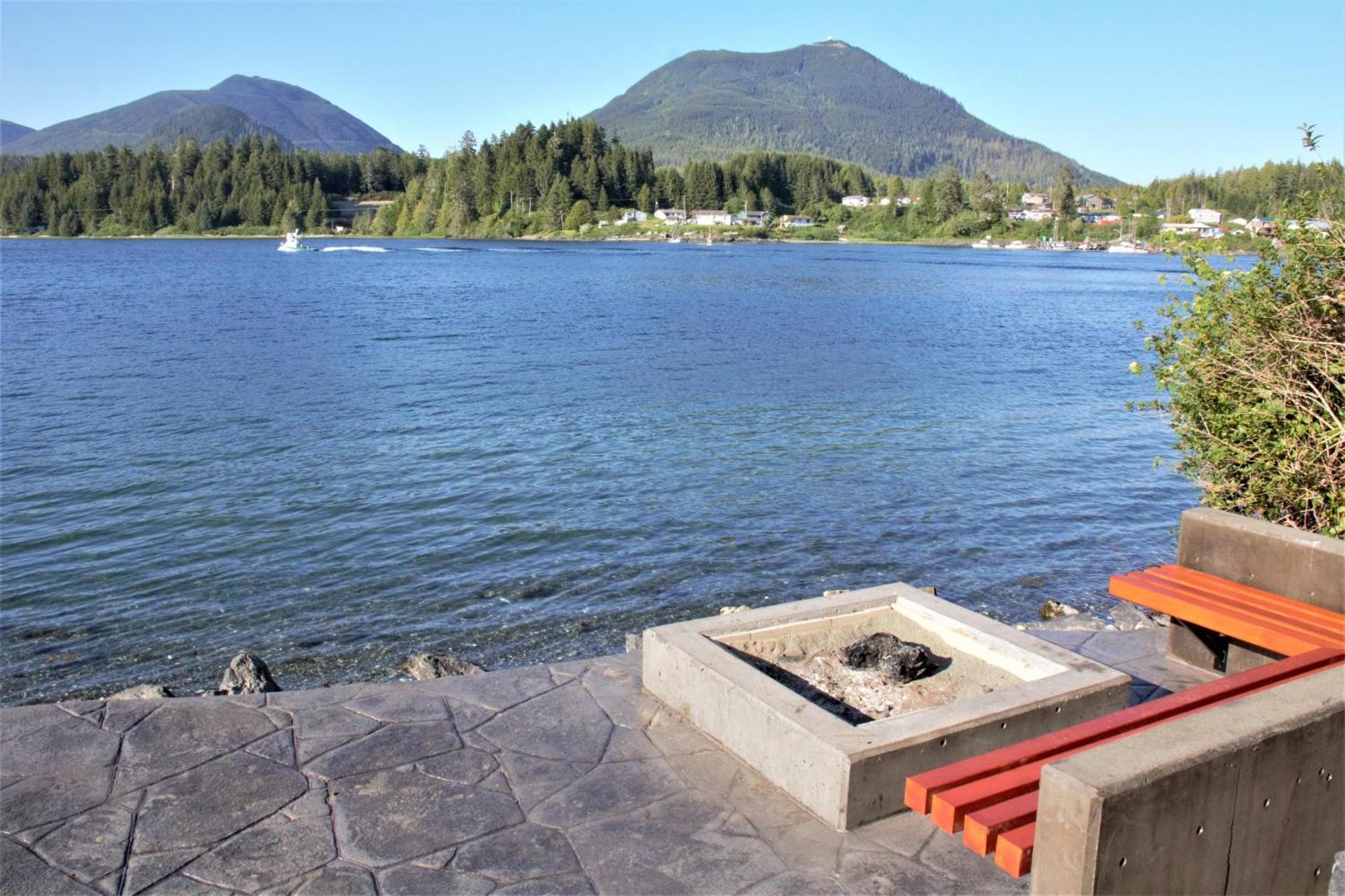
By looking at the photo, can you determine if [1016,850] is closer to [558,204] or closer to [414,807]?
[414,807]

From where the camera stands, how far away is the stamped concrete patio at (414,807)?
162 inches

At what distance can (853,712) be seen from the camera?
18.0 ft

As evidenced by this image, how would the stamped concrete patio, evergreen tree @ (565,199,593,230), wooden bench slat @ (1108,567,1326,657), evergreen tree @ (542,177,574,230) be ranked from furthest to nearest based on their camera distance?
evergreen tree @ (542,177,574,230) < evergreen tree @ (565,199,593,230) < wooden bench slat @ (1108,567,1326,657) < the stamped concrete patio

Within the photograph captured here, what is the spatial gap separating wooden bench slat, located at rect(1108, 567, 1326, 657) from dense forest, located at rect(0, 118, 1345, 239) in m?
168

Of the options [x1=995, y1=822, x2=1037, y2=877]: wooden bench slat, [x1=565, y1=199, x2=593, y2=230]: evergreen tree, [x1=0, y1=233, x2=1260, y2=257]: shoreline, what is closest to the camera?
[x1=995, y1=822, x2=1037, y2=877]: wooden bench slat

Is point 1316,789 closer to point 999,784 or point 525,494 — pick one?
point 999,784

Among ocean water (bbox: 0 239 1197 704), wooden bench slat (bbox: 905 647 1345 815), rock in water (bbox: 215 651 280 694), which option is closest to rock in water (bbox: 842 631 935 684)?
wooden bench slat (bbox: 905 647 1345 815)

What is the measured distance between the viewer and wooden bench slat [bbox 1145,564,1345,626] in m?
5.61

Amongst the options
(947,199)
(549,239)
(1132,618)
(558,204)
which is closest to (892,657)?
(1132,618)

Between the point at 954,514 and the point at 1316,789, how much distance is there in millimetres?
9914

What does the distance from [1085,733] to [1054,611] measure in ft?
20.7

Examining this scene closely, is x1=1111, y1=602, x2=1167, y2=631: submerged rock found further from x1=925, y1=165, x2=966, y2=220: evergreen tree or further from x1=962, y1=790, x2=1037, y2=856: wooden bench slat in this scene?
x1=925, y1=165, x2=966, y2=220: evergreen tree

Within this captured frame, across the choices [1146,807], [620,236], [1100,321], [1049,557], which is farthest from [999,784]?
[620,236]

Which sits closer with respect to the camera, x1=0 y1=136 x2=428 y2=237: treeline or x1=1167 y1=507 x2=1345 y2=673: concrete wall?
x1=1167 y1=507 x2=1345 y2=673: concrete wall
